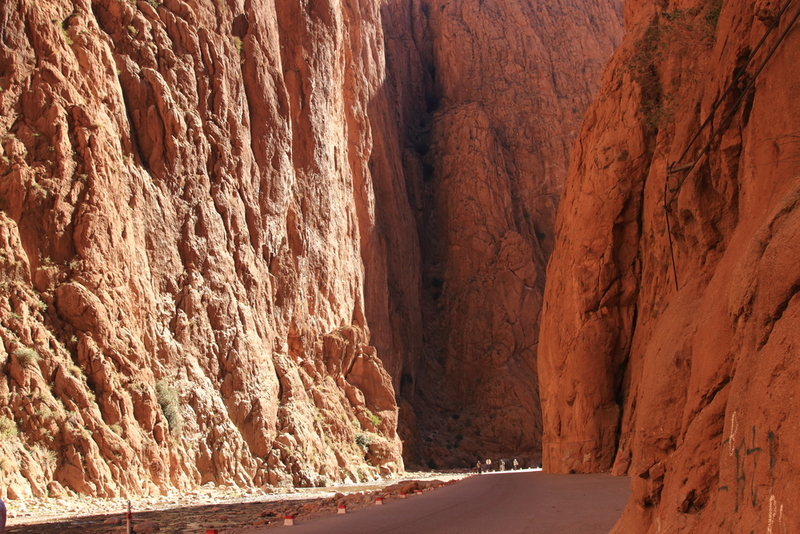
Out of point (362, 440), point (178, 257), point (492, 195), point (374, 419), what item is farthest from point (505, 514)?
point (492, 195)

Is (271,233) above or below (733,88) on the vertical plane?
above

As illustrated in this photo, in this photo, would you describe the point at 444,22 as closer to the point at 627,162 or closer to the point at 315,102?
the point at 315,102

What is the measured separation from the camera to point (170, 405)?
85.4 feet

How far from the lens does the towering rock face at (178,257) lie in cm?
2302

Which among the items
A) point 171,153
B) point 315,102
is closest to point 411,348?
point 315,102

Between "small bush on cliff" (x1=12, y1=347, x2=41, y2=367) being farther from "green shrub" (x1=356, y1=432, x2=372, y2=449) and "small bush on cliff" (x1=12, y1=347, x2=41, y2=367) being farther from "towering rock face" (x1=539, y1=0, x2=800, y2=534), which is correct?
"green shrub" (x1=356, y1=432, x2=372, y2=449)

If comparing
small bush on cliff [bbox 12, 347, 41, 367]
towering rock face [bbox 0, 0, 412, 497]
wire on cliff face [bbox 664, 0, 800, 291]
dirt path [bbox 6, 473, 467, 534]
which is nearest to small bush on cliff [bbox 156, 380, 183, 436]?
towering rock face [bbox 0, 0, 412, 497]

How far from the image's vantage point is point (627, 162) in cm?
1970

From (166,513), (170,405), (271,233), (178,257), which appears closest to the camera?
(166,513)

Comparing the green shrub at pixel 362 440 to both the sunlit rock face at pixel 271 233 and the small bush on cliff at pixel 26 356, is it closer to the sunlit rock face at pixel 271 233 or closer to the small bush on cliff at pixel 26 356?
the sunlit rock face at pixel 271 233

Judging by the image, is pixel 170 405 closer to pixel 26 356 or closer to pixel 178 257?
pixel 26 356

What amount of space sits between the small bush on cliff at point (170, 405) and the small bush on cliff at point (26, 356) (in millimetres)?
4992

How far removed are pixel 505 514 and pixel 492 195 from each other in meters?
50.2

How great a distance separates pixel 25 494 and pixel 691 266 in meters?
16.8
